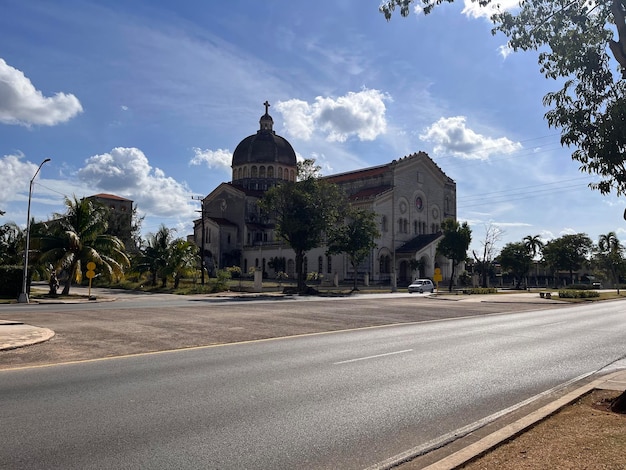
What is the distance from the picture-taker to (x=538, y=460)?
480 centimetres

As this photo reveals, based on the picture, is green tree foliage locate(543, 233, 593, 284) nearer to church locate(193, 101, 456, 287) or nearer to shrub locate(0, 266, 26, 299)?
church locate(193, 101, 456, 287)

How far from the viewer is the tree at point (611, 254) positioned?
272ft

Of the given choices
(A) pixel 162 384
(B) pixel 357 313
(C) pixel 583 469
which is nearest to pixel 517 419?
(C) pixel 583 469

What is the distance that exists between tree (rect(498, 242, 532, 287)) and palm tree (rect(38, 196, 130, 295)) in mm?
50040

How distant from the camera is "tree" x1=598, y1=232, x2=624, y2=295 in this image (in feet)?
272

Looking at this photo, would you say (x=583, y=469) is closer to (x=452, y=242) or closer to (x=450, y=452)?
(x=450, y=452)

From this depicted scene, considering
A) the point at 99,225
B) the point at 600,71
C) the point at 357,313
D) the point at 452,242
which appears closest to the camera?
the point at 600,71

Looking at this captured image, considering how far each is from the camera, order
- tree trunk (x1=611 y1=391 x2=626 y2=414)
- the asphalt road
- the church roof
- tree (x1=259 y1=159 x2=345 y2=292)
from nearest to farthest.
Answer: the asphalt road, tree trunk (x1=611 y1=391 x2=626 y2=414), tree (x1=259 y1=159 x2=345 y2=292), the church roof

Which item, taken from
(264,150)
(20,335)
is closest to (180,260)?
(20,335)

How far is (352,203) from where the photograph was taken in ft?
217

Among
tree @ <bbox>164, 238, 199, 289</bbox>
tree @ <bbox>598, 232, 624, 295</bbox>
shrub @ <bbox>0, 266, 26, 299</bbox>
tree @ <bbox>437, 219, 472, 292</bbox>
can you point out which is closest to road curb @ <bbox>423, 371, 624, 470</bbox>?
shrub @ <bbox>0, 266, 26, 299</bbox>

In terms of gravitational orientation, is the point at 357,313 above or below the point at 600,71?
below

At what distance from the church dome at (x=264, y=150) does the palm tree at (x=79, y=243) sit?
44.5 m

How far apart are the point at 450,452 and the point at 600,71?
6.22 metres
